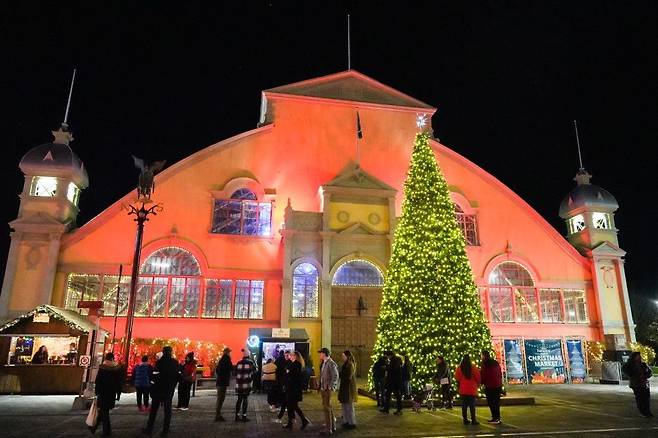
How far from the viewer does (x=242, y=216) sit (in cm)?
2473

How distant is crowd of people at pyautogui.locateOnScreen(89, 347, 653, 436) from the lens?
10023mm

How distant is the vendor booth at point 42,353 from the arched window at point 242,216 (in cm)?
821

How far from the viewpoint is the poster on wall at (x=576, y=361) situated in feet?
77.9

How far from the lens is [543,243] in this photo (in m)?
27.0

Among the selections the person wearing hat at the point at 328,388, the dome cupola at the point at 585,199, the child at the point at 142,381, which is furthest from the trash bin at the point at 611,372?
the child at the point at 142,381

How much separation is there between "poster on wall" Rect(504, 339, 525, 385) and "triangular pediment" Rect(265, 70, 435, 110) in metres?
A: 14.3

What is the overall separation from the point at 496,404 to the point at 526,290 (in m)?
16.1

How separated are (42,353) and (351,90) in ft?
66.9

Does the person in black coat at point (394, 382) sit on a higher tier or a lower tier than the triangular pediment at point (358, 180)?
lower

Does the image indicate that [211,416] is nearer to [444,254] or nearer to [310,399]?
[310,399]

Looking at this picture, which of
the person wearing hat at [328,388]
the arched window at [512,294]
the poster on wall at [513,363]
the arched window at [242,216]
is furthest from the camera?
the arched window at [512,294]

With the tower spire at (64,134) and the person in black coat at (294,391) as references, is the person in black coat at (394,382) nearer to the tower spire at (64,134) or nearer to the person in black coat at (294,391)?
the person in black coat at (294,391)

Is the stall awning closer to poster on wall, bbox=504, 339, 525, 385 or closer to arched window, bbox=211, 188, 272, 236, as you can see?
arched window, bbox=211, 188, 272, 236

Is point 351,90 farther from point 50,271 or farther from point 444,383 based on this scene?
point 444,383
